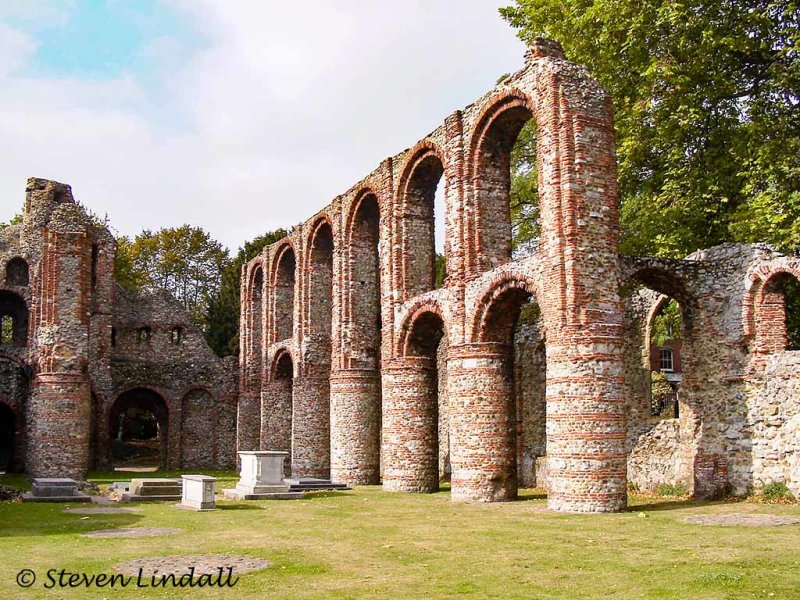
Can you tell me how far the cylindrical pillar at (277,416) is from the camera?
101 ft

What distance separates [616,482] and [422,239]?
9.34m

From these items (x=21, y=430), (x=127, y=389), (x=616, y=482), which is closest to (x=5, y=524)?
(x=616, y=482)

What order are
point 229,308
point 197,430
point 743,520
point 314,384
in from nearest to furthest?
point 743,520 < point 314,384 < point 197,430 < point 229,308

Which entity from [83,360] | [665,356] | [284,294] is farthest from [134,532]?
[665,356]

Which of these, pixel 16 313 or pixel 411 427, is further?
pixel 16 313

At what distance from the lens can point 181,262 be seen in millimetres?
53188

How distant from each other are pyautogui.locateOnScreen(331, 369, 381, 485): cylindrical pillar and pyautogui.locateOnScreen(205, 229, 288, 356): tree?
19048mm

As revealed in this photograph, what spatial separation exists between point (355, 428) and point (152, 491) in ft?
21.7

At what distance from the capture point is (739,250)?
17.9 metres

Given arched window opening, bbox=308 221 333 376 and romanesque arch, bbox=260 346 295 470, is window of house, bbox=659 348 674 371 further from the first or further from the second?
arched window opening, bbox=308 221 333 376

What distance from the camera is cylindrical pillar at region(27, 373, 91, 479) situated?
2448 cm

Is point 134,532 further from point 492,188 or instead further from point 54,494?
point 492,188

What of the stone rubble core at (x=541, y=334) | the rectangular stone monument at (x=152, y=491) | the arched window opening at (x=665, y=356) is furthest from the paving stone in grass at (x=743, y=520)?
the rectangular stone monument at (x=152, y=491)

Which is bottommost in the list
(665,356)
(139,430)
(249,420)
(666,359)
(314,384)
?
(139,430)
